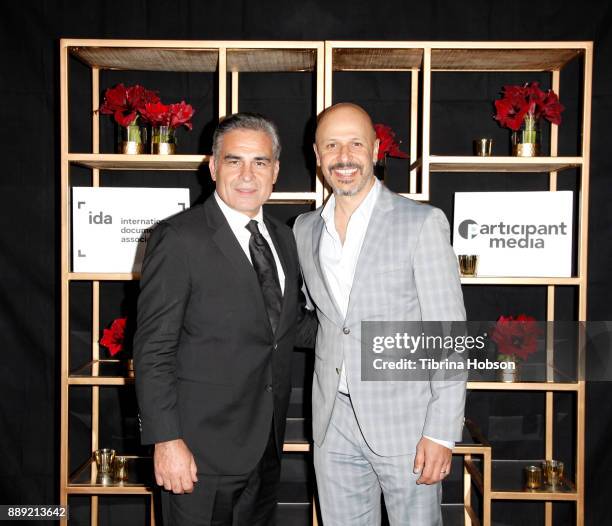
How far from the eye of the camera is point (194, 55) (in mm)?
2574

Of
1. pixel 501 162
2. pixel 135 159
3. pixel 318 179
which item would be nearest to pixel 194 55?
pixel 135 159

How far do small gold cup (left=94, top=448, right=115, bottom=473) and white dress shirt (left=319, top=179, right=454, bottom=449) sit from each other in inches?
49.2

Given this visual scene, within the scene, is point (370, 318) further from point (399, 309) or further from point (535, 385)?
point (535, 385)

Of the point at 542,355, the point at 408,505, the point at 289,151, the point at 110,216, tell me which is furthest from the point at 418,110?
the point at 408,505

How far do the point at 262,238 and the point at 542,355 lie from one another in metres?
1.67

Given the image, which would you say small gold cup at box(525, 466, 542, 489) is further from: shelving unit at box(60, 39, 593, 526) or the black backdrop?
the black backdrop

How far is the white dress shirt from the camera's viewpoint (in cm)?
199

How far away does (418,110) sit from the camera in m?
2.96

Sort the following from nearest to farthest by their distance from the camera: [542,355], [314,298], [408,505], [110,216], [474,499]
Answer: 1. [408,505]
2. [314,298]
3. [110,216]
4. [542,355]
5. [474,499]

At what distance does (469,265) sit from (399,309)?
0.74m

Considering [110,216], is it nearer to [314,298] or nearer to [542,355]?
[314,298]

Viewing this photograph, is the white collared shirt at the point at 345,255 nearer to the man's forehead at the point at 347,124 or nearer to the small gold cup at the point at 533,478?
the man's forehead at the point at 347,124

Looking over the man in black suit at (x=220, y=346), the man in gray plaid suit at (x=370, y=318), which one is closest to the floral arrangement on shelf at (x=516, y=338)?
the man in gray plaid suit at (x=370, y=318)

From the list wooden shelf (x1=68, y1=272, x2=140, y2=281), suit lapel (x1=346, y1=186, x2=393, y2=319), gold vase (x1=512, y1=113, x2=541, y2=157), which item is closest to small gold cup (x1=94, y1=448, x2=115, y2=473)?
wooden shelf (x1=68, y1=272, x2=140, y2=281)
